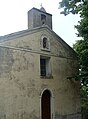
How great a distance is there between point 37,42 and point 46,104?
5.05m

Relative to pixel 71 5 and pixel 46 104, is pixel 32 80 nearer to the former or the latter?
pixel 46 104

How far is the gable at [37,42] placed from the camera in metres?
15.1

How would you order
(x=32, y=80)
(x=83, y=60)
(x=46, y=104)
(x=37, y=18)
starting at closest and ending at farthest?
1. (x=32, y=80)
2. (x=46, y=104)
3. (x=83, y=60)
4. (x=37, y=18)

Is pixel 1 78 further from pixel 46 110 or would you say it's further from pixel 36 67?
pixel 46 110

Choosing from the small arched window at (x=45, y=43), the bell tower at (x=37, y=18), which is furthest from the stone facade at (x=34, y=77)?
the bell tower at (x=37, y=18)

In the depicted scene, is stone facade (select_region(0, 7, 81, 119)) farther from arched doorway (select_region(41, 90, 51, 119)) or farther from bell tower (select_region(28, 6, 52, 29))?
bell tower (select_region(28, 6, 52, 29))

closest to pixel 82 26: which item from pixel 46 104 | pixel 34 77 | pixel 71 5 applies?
pixel 71 5

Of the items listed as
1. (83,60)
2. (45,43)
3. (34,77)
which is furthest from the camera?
(83,60)

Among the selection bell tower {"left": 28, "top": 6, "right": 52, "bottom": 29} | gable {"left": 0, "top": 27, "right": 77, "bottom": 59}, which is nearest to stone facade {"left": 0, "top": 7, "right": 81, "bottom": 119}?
gable {"left": 0, "top": 27, "right": 77, "bottom": 59}

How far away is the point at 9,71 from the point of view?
14.6 m

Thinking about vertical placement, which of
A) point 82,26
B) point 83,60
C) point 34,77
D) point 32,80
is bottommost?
point 32,80

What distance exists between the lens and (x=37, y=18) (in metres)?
18.7

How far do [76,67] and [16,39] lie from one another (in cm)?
749

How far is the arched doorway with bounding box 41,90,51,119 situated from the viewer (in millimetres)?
16875
